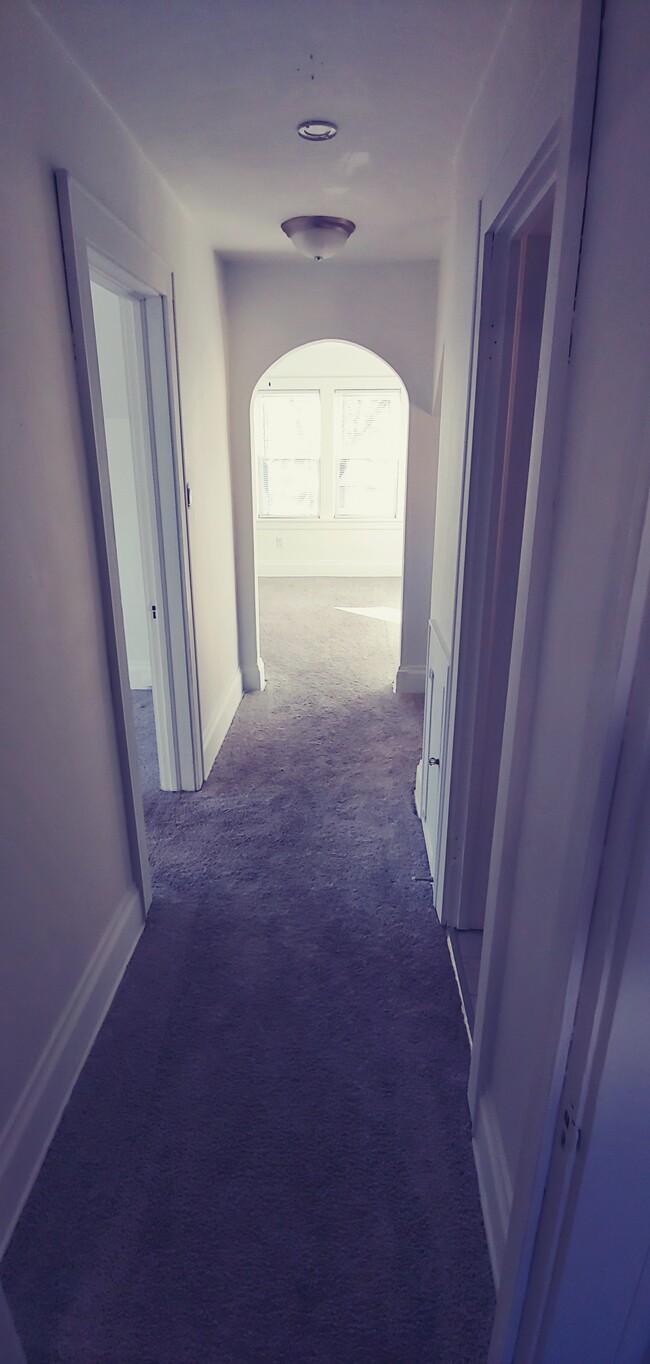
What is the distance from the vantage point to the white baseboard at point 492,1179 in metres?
1.46

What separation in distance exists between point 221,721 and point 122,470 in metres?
1.62

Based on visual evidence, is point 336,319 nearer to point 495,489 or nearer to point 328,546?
point 495,489

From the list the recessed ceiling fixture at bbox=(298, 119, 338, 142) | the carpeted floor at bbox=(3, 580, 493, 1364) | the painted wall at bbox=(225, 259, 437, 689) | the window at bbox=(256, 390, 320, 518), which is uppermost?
the recessed ceiling fixture at bbox=(298, 119, 338, 142)

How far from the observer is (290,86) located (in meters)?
1.82

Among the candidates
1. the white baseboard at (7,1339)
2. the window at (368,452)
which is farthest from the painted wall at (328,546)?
the white baseboard at (7,1339)

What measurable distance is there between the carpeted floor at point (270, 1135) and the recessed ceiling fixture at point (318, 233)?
2329 mm

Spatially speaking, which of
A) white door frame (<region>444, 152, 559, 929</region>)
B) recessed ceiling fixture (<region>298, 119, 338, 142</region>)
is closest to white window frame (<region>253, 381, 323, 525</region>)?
recessed ceiling fixture (<region>298, 119, 338, 142</region>)

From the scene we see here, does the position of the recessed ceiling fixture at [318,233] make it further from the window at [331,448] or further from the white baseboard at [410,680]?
the window at [331,448]

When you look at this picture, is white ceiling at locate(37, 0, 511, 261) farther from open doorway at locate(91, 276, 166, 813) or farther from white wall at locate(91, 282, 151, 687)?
white wall at locate(91, 282, 151, 687)

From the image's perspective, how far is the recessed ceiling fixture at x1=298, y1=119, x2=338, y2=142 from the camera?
2.03m

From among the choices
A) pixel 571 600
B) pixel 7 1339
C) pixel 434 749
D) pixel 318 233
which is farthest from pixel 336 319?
pixel 7 1339

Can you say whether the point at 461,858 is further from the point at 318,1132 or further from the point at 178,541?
the point at 178,541

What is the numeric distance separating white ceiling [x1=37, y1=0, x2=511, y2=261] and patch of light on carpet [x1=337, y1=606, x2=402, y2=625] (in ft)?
12.2

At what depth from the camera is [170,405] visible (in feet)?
9.22
